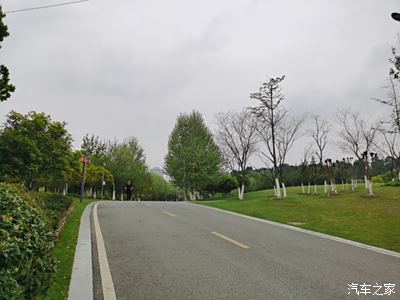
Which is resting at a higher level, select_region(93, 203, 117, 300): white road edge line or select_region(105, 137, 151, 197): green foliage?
select_region(105, 137, 151, 197): green foliage

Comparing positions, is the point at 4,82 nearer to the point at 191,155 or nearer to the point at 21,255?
the point at 21,255

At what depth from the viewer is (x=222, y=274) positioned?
17.8ft

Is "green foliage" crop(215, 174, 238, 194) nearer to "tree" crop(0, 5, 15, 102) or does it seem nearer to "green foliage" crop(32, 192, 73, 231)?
"green foliage" crop(32, 192, 73, 231)

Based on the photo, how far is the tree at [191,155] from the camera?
43.2m

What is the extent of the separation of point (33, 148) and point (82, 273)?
1321cm

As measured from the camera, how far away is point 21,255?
3061 mm

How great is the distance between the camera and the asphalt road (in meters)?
4.64

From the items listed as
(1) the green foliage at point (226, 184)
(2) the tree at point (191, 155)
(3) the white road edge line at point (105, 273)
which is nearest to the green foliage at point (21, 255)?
(3) the white road edge line at point (105, 273)

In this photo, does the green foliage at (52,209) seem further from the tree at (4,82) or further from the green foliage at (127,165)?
the green foliage at (127,165)

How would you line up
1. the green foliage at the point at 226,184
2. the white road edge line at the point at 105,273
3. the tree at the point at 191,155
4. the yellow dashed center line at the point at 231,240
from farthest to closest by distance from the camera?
1. the green foliage at the point at 226,184
2. the tree at the point at 191,155
3. the yellow dashed center line at the point at 231,240
4. the white road edge line at the point at 105,273

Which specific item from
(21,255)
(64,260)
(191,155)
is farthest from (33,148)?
(191,155)

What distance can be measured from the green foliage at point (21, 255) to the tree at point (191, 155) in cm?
3890

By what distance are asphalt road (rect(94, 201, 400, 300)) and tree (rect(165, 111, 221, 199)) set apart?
33460mm

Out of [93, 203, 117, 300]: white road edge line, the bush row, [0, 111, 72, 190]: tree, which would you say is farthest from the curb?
[0, 111, 72, 190]: tree
